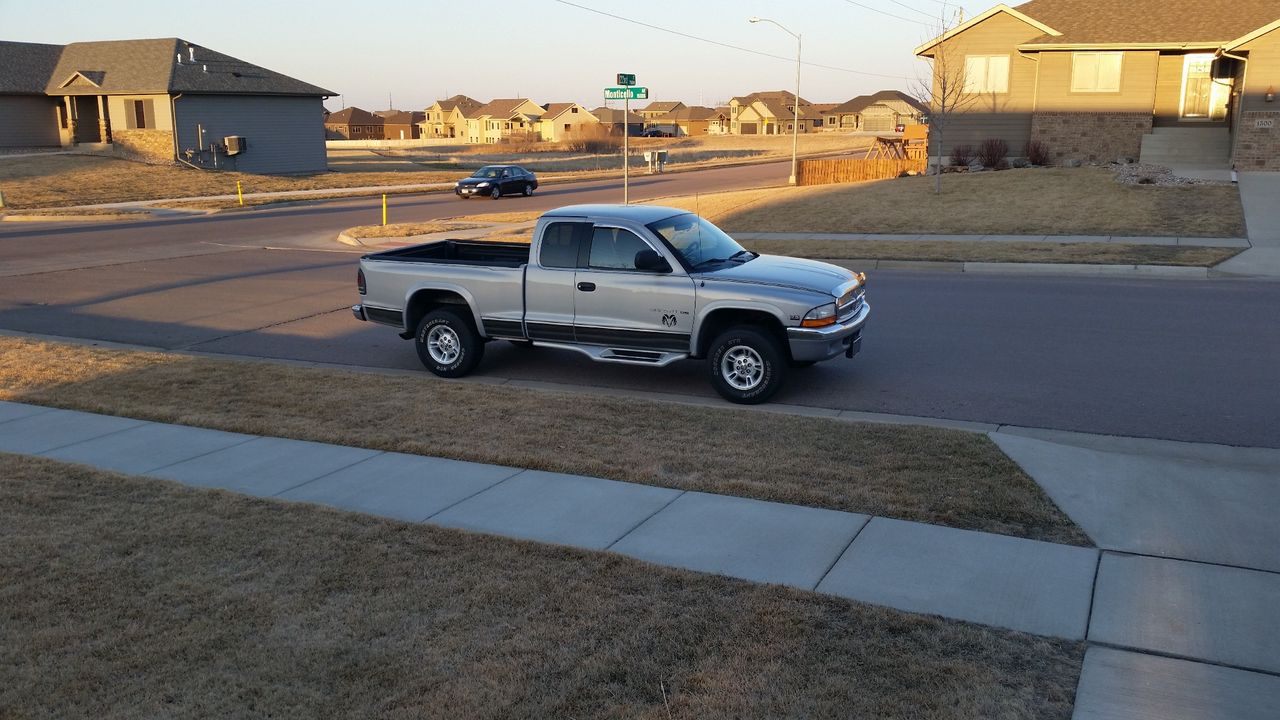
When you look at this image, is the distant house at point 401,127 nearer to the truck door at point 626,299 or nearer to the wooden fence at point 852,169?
the wooden fence at point 852,169

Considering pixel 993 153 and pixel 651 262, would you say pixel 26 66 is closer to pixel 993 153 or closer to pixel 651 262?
pixel 993 153

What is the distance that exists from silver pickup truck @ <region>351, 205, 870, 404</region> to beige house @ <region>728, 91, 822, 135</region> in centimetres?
15250

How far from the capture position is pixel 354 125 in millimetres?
155750

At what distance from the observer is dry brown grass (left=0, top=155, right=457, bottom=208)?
40750 millimetres

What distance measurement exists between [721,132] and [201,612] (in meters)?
174

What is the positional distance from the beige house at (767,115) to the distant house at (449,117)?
4138 cm

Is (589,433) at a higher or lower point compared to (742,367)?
lower

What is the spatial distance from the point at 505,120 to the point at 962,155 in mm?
116765

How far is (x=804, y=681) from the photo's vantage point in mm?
4586

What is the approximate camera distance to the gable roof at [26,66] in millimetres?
53000

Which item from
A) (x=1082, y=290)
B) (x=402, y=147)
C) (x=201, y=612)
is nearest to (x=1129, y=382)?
(x=1082, y=290)

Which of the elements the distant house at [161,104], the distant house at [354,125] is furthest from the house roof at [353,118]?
the distant house at [161,104]

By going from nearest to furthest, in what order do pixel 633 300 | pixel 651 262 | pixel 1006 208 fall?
1. pixel 651 262
2. pixel 633 300
3. pixel 1006 208

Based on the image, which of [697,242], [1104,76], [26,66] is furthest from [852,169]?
[26,66]
